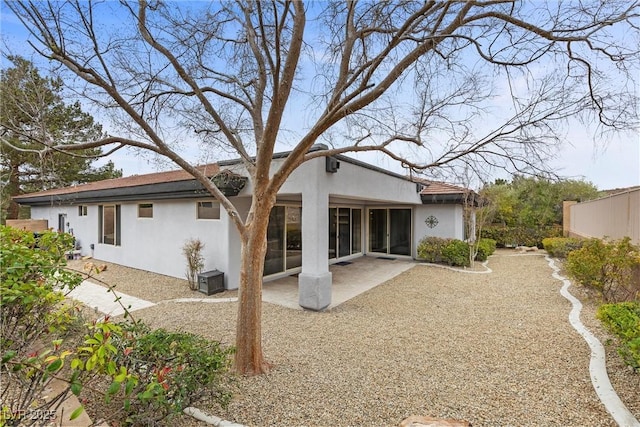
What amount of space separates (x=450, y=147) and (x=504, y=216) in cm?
2051

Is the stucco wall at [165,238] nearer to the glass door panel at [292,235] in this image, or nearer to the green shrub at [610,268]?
the glass door panel at [292,235]

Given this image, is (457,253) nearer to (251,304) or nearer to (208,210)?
(208,210)

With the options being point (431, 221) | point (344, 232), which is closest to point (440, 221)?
point (431, 221)

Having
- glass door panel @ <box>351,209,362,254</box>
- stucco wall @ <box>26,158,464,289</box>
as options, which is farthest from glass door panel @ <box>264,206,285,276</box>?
glass door panel @ <box>351,209,362,254</box>

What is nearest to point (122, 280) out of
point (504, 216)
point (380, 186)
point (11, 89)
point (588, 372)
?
point (11, 89)

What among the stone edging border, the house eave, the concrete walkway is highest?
the house eave

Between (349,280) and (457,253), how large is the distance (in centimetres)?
573

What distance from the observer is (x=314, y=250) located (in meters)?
7.93

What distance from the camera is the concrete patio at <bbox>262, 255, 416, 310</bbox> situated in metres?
9.12

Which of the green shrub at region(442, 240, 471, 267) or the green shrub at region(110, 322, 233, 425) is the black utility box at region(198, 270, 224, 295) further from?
the green shrub at region(442, 240, 471, 267)

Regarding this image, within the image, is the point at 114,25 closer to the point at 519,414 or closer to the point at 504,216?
the point at 519,414

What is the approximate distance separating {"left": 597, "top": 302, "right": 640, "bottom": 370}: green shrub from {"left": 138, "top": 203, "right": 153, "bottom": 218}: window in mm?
13543

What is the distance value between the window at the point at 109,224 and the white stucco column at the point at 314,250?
1049 cm

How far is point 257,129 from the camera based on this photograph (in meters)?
6.13
